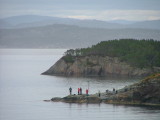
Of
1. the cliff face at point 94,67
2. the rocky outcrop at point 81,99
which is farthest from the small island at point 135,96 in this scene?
the cliff face at point 94,67

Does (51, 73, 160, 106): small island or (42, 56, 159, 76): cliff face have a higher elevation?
(42, 56, 159, 76): cliff face

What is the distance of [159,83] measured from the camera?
77.1 m

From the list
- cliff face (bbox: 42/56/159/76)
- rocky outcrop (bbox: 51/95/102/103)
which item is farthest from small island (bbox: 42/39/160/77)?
rocky outcrop (bbox: 51/95/102/103)

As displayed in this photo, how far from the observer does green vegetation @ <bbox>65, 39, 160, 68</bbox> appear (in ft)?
440

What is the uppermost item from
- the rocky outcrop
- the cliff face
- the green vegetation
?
A: the green vegetation

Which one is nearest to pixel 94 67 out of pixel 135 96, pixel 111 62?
pixel 111 62

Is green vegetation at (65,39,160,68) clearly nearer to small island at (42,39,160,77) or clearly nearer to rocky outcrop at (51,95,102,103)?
small island at (42,39,160,77)

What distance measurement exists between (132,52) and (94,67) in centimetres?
1143

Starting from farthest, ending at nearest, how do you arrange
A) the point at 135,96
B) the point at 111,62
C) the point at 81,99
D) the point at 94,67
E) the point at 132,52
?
1. the point at 132,52
2. the point at 94,67
3. the point at 111,62
4. the point at 81,99
5. the point at 135,96

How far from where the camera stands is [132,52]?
14400 centimetres

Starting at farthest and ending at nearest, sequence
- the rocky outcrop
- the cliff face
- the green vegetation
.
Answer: the cliff face
the green vegetation
the rocky outcrop

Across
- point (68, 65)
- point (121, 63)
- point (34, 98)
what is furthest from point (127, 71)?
point (34, 98)

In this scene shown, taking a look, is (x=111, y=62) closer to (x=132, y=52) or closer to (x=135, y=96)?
(x=132, y=52)

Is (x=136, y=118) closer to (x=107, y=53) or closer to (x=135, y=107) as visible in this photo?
(x=135, y=107)
